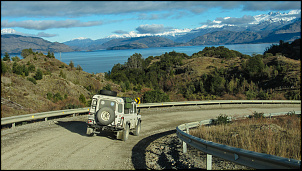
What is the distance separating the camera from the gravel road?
7621 millimetres

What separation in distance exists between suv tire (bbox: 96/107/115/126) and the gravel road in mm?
944

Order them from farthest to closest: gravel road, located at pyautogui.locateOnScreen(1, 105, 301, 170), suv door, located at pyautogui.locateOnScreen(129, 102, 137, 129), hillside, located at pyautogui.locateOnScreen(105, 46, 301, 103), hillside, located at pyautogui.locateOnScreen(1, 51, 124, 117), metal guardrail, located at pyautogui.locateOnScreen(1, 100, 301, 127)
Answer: hillside, located at pyautogui.locateOnScreen(105, 46, 301, 103) < hillside, located at pyautogui.locateOnScreen(1, 51, 124, 117) < metal guardrail, located at pyautogui.locateOnScreen(1, 100, 301, 127) < suv door, located at pyautogui.locateOnScreen(129, 102, 137, 129) < gravel road, located at pyautogui.locateOnScreen(1, 105, 301, 170)

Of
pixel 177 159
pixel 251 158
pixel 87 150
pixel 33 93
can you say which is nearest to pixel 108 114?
pixel 87 150

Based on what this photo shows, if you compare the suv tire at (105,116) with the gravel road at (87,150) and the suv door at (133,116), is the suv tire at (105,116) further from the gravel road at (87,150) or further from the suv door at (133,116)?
the suv door at (133,116)

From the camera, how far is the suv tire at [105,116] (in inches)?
429

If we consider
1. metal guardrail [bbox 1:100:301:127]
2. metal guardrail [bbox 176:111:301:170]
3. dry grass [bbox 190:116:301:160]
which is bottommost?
metal guardrail [bbox 1:100:301:127]

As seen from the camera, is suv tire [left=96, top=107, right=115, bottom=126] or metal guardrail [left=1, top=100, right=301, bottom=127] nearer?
suv tire [left=96, top=107, right=115, bottom=126]

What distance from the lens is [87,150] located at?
940 centimetres

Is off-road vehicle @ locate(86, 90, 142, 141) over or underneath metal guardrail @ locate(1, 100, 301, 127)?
over

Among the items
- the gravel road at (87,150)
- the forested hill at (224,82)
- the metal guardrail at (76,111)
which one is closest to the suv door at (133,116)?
the gravel road at (87,150)

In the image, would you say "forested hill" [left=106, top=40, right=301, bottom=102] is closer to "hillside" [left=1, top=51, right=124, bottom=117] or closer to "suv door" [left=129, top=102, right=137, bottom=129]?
"hillside" [left=1, top=51, right=124, bottom=117]

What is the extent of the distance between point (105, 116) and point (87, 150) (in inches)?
77.3

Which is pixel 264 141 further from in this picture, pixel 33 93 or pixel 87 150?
pixel 33 93

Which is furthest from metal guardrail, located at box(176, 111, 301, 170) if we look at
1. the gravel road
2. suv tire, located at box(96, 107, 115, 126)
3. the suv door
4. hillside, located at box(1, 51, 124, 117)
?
hillside, located at box(1, 51, 124, 117)
